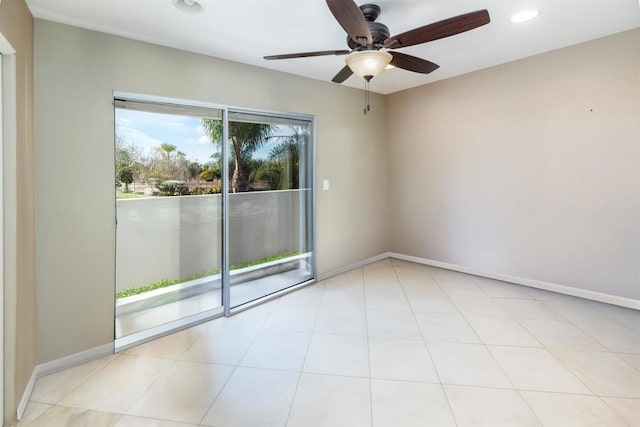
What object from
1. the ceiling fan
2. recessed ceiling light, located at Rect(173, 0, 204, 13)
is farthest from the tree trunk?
the ceiling fan

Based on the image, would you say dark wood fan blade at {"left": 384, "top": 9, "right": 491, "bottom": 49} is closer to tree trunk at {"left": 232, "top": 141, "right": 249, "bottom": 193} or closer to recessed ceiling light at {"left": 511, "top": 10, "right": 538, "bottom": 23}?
recessed ceiling light at {"left": 511, "top": 10, "right": 538, "bottom": 23}

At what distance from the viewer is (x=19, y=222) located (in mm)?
1797

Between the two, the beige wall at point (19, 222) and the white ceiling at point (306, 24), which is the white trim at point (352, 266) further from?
the beige wall at point (19, 222)

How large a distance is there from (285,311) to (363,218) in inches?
78.9

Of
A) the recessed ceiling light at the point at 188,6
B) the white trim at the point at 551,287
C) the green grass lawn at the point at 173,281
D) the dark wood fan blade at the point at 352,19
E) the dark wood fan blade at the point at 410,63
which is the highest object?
the recessed ceiling light at the point at 188,6

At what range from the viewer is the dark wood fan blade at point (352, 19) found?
1617 millimetres

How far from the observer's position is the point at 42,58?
2143 mm

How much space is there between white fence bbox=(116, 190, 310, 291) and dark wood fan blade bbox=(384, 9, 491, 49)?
204cm

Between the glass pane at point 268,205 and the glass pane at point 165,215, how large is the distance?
20 centimetres

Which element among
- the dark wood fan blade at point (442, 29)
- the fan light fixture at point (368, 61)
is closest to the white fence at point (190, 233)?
the fan light fixture at point (368, 61)

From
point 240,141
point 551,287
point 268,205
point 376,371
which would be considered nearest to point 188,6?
point 240,141

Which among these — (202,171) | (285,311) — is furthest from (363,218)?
(202,171)

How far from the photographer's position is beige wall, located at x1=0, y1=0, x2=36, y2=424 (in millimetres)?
1684

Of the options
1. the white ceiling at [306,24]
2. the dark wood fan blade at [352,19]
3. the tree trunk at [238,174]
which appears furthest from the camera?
the tree trunk at [238,174]
